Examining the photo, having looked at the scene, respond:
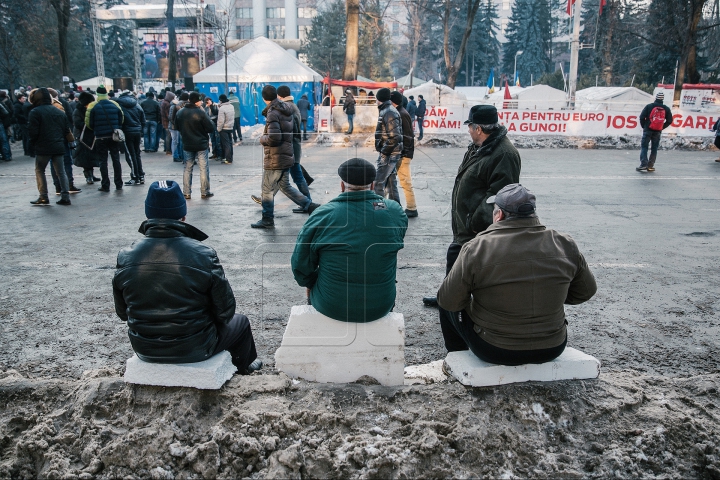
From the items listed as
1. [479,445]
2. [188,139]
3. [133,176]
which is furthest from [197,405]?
[133,176]

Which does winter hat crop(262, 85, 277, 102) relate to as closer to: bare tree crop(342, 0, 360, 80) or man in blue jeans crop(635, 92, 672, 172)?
man in blue jeans crop(635, 92, 672, 172)

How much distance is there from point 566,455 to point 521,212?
1.27 metres

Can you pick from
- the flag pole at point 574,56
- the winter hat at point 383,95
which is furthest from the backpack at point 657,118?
the flag pole at point 574,56

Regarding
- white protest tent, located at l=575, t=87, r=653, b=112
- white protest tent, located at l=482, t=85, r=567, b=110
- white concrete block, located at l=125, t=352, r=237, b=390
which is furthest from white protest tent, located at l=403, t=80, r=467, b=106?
white concrete block, located at l=125, t=352, r=237, b=390

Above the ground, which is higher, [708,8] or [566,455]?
[708,8]

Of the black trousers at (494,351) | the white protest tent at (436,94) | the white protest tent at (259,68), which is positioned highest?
the white protest tent at (259,68)

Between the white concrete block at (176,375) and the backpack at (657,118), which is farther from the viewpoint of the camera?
the backpack at (657,118)

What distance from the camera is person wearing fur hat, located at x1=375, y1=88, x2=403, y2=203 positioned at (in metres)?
8.12

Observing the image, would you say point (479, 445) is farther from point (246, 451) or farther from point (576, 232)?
point (576, 232)

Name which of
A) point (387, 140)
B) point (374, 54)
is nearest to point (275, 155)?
point (387, 140)

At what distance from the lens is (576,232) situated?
320 inches

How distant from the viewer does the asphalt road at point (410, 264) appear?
4.57 metres

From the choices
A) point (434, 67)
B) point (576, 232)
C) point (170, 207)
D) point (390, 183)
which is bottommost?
point (576, 232)

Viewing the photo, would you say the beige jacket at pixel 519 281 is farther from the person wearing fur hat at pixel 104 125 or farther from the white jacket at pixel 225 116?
the white jacket at pixel 225 116
